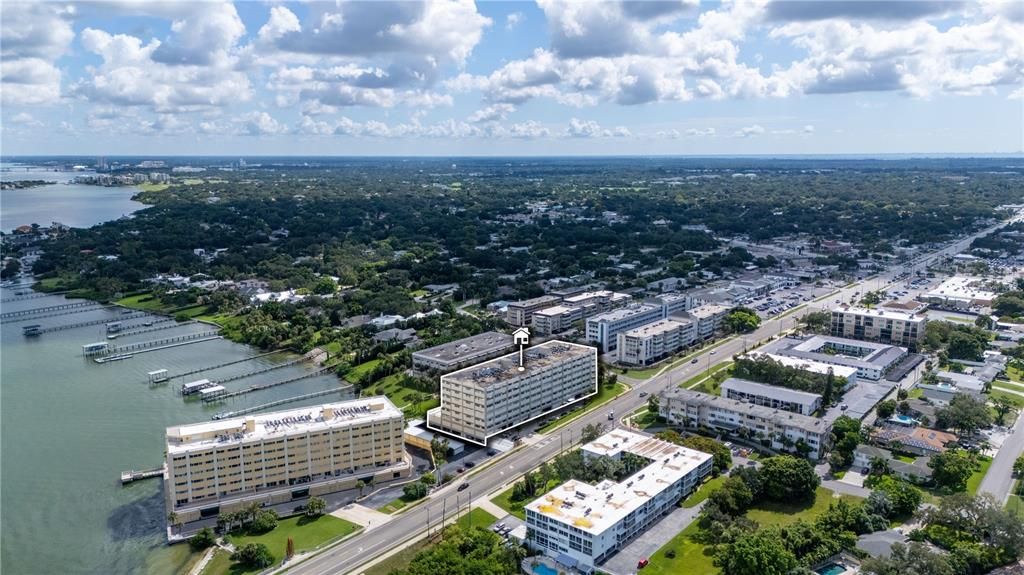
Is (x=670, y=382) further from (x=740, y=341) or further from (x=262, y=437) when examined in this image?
(x=262, y=437)

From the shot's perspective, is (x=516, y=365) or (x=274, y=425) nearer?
A: (x=274, y=425)

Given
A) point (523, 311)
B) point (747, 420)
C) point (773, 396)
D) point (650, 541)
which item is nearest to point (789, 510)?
point (650, 541)

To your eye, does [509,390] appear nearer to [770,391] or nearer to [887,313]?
[770,391]

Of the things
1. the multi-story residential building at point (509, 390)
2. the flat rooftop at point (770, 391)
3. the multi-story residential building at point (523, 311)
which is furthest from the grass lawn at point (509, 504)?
the multi-story residential building at point (523, 311)

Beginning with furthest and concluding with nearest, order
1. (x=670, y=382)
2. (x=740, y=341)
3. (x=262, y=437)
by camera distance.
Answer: (x=740, y=341)
(x=670, y=382)
(x=262, y=437)

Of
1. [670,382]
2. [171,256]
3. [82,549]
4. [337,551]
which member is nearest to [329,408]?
[337,551]

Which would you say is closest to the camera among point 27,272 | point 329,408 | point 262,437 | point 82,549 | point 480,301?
point 82,549

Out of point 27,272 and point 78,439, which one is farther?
point 27,272

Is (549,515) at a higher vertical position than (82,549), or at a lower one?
higher
